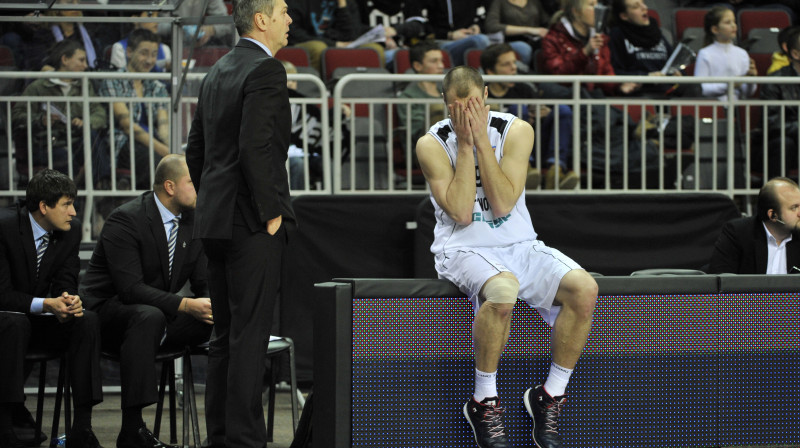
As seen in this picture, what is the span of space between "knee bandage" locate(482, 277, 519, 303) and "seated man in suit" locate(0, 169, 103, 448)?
249 cm

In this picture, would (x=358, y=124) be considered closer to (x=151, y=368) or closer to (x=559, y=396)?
(x=151, y=368)

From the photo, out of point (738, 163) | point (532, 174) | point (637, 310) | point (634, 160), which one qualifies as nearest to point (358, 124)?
point (532, 174)

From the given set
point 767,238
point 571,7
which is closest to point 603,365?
point 767,238

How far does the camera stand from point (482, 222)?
5594 mm

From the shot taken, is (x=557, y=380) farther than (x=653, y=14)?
No

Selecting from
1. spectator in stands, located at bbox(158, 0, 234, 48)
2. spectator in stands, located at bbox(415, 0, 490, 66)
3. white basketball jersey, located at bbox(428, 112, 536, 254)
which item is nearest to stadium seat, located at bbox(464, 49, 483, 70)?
spectator in stands, located at bbox(415, 0, 490, 66)

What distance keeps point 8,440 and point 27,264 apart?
1.07 metres

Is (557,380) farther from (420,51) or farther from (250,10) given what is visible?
(420,51)

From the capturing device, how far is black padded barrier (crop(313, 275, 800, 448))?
5258 mm

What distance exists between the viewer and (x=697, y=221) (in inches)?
366

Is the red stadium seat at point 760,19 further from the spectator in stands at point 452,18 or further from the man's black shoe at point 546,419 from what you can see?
the man's black shoe at point 546,419

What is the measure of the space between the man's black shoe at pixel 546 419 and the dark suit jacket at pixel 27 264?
3.11m

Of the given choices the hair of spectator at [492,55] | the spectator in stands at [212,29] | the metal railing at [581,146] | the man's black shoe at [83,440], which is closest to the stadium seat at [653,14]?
the metal railing at [581,146]

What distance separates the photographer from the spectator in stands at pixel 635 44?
11250 millimetres
